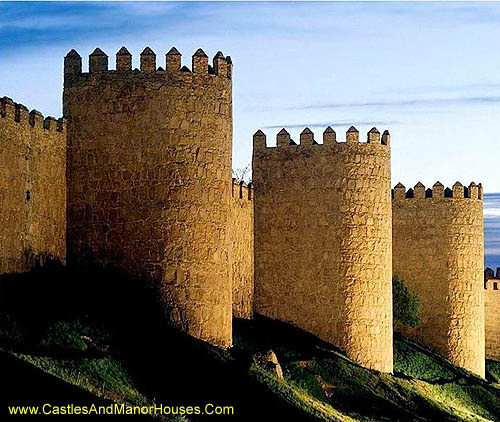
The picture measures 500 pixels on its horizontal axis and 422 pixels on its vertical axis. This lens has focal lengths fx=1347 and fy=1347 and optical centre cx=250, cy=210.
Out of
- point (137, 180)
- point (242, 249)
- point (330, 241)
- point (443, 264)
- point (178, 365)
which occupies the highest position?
point (137, 180)

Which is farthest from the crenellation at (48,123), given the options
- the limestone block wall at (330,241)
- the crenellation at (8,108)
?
the limestone block wall at (330,241)

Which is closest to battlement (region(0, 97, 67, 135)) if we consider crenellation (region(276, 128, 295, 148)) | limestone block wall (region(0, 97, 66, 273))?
limestone block wall (region(0, 97, 66, 273))

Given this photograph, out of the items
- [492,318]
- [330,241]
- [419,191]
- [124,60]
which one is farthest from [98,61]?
[492,318]

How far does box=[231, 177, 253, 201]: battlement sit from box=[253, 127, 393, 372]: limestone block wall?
0.17 metres

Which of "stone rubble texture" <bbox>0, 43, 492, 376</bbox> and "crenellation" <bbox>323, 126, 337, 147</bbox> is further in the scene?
"crenellation" <bbox>323, 126, 337, 147</bbox>

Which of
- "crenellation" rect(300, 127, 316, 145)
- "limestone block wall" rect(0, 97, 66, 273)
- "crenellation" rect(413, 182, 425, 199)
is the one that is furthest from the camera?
"crenellation" rect(413, 182, 425, 199)

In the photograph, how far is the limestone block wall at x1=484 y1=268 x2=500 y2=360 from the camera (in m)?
35.0

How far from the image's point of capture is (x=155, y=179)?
19.4m

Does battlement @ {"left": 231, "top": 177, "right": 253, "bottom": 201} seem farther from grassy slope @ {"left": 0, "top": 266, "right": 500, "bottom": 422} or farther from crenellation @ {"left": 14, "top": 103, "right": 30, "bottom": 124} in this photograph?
crenellation @ {"left": 14, "top": 103, "right": 30, "bottom": 124}

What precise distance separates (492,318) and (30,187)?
18.9 meters

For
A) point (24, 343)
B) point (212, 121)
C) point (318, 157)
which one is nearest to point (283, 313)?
point (318, 157)

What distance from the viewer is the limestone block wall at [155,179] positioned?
63.7 ft

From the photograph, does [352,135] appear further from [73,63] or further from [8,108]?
[8,108]

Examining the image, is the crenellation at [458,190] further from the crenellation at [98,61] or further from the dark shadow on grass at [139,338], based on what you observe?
the crenellation at [98,61]
